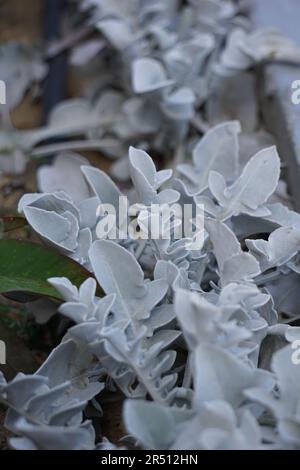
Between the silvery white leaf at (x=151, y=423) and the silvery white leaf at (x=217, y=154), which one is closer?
the silvery white leaf at (x=151, y=423)

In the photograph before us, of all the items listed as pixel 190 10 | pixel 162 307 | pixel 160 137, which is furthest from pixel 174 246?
pixel 190 10

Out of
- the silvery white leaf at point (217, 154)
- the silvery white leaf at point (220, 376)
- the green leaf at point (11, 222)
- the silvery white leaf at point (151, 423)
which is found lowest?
the silvery white leaf at point (151, 423)

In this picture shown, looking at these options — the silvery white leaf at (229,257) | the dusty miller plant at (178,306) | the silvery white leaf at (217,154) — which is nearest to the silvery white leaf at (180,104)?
the dusty miller plant at (178,306)

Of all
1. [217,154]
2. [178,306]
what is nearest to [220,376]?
[178,306]

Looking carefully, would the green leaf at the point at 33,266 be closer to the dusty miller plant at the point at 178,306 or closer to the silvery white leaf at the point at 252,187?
the dusty miller plant at the point at 178,306

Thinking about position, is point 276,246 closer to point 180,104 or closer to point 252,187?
point 252,187

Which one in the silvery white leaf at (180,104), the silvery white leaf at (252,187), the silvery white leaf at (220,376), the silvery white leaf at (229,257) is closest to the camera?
the silvery white leaf at (220,376)

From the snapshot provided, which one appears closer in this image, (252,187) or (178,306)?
(178,306)

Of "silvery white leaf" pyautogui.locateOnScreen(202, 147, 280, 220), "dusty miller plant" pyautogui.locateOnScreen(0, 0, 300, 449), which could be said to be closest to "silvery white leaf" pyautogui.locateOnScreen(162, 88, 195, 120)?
"dusty miller plant" pyautogui.locateOnScreen(0, 0, 300, 449)

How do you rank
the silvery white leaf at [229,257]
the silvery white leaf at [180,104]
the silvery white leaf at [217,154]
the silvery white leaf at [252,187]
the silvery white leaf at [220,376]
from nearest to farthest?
the silvery white leaf at [220,376] → the silvery white leaf at [229,257] → the silvery white leaf at [252,187] → the silvery white leaf at [217,154] → the silvery white leaf at [180,104]
